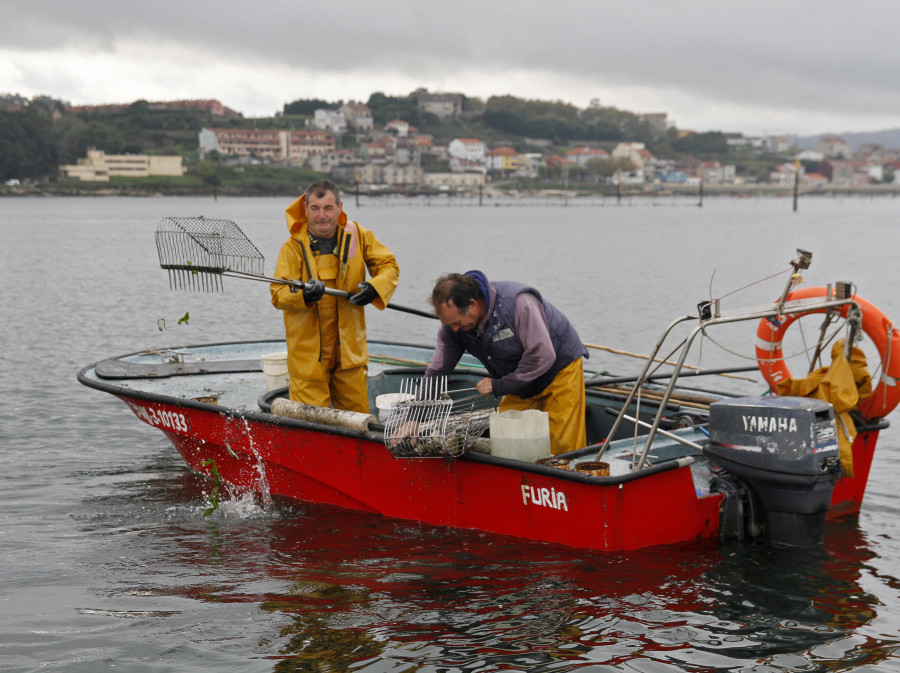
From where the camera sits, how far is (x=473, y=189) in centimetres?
17738

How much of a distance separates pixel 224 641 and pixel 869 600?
409cm

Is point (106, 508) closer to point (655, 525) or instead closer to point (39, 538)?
point (39, 538)

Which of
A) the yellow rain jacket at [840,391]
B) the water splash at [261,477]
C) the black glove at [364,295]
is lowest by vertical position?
the water splash at [261,477]

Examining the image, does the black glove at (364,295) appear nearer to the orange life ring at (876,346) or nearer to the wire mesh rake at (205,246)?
the wire mesh rake at (205,246)

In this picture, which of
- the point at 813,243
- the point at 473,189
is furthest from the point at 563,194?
the point at 813,243

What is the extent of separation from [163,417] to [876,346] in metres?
6.04

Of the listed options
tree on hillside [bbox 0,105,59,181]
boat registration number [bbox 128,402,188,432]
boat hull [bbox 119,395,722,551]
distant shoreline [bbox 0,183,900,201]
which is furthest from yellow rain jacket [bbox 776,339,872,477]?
tree on hillside [bbox 0,105,59,181]

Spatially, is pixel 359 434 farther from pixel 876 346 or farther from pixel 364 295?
pixel 876 346

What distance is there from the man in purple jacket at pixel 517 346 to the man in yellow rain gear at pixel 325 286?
1.03m

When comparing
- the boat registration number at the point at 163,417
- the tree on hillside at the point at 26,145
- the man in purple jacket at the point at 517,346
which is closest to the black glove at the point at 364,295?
the man in purple jacket at the point at 517,346

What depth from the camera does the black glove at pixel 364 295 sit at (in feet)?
23.9

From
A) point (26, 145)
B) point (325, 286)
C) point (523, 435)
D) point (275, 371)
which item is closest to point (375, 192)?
point (26, 145)

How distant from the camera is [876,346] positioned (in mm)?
6797

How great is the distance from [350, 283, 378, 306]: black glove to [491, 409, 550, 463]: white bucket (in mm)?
1496
